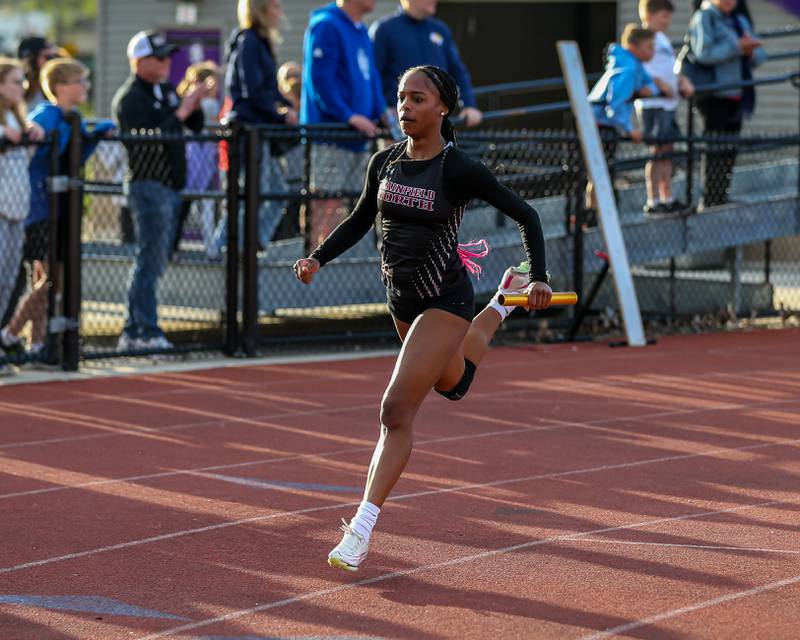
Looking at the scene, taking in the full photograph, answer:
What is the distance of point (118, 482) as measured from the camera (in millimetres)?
7844

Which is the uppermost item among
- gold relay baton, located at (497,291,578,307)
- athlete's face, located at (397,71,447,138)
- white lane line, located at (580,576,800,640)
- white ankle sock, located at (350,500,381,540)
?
athlete's face, located at (397,71,447,138)

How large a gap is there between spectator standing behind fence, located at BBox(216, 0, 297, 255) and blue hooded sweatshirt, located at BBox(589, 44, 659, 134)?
2978 mm

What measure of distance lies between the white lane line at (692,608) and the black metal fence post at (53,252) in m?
6.91

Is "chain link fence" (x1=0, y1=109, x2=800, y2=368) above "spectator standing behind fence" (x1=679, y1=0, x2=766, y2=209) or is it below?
below

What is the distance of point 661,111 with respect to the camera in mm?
14008

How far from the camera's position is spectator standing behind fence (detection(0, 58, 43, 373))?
11.0 meters

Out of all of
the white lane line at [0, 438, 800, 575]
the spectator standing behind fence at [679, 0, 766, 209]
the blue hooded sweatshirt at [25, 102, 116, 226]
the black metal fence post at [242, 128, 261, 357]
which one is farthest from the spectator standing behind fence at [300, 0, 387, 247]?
the white lane line at [0, 438, 800, 575]

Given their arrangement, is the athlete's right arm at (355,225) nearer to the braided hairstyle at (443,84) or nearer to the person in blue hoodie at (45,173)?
the braided hairstyle at (443,84)

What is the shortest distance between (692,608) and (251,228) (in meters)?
7.18

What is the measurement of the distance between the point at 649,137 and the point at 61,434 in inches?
249

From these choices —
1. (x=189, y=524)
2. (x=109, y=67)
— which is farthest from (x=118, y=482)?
(x=109, y=67)

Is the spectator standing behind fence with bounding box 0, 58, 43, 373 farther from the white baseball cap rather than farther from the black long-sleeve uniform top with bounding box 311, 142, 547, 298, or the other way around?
the black long-sleeve uniform top with bounding box 311, 142, 547, 298

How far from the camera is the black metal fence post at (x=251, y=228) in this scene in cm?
1203

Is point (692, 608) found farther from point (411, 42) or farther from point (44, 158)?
point (411, 42)
